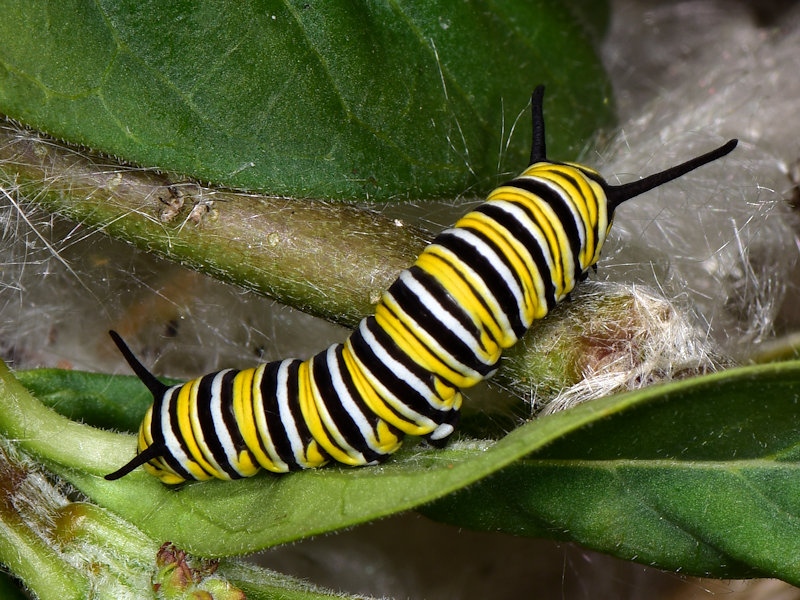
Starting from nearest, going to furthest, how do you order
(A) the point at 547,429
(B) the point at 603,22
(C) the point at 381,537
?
(A) the point at 547,429 → (C) the point at 381,537 → (B) the point at 603,22

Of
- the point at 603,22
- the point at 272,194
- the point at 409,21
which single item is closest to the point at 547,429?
the point at 272,194

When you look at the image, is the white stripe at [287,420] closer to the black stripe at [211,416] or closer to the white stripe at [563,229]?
the black stripe at [211,416]

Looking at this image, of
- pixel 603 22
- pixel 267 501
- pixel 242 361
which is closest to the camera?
pixel 267 501

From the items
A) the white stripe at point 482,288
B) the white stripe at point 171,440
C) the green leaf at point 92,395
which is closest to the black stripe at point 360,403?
the white stripe at point 482,288

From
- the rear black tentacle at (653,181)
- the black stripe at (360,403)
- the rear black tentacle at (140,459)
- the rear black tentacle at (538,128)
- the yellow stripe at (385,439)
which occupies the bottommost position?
the yellow stripe at (385,439)

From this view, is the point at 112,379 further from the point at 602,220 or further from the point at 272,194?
the point at 602,220

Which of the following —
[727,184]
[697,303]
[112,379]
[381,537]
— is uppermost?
[112,379]

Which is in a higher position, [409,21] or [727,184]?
[409,21]
